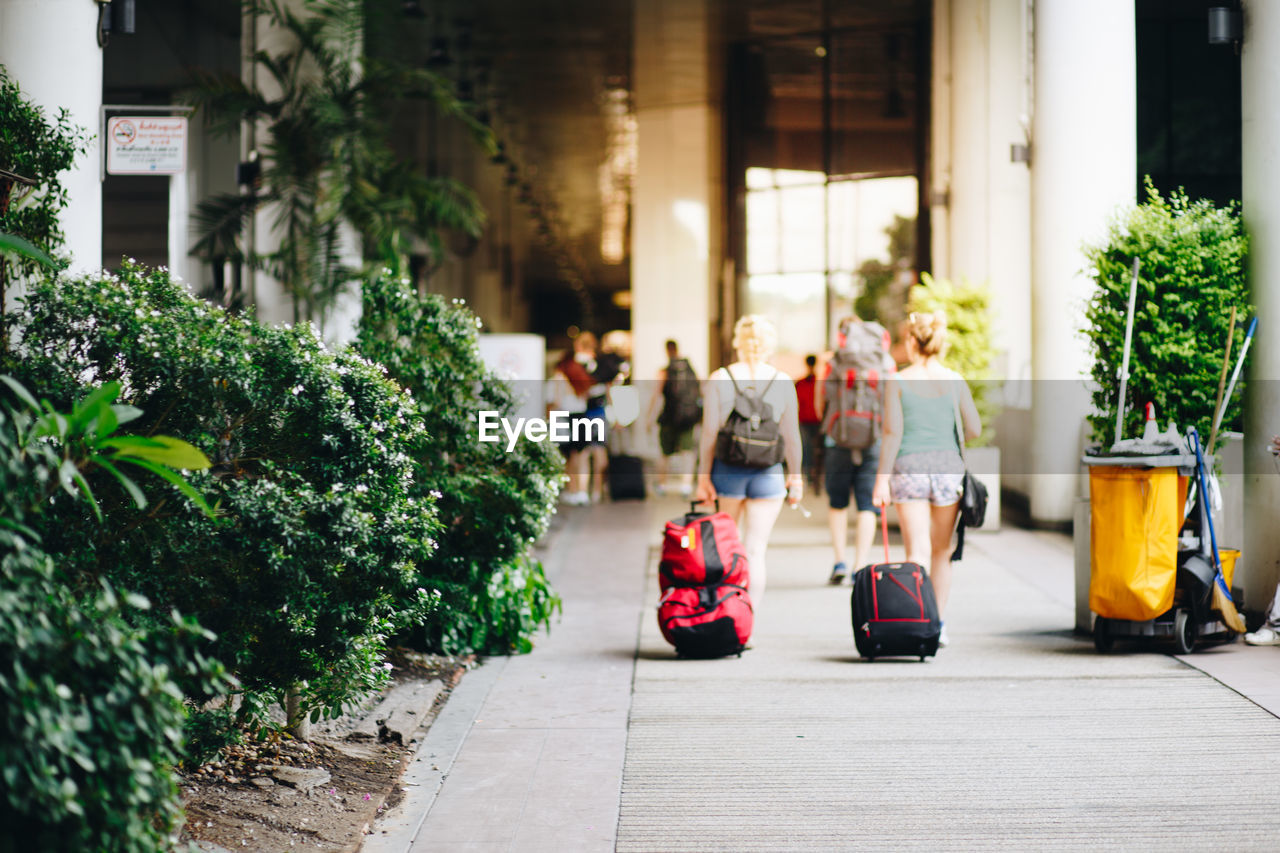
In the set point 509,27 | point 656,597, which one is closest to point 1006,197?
point 509,27

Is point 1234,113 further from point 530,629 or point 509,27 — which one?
point 530,629

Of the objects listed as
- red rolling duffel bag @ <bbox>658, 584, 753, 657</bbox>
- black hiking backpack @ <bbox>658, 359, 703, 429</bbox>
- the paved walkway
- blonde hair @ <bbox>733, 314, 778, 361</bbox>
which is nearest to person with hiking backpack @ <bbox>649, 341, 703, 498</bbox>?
black hiking backpack @ <bbox>658, 359, 703, 429</bbox>

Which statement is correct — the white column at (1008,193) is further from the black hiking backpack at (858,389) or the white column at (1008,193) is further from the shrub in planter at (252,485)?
the shrub in planter at (252,485)

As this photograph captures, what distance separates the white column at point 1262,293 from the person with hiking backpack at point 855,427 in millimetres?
2678

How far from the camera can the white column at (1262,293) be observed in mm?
7605

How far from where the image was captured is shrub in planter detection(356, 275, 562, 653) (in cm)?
682

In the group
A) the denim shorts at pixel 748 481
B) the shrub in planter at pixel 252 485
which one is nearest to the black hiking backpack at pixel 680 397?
the denim shorts at pixel 748 481

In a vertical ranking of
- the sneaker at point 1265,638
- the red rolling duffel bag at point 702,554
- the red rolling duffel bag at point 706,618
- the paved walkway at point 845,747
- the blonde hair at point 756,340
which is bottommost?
the paved walkway at point 845,747

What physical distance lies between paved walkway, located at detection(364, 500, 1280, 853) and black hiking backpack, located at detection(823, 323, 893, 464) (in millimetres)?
1890

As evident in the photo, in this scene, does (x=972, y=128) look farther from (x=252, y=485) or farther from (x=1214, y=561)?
(x=252, y=485)

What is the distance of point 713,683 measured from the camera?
6758 mm

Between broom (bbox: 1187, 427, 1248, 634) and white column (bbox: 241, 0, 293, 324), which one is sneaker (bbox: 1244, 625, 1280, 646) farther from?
white column (bbox: 241, 0, 293, 324)

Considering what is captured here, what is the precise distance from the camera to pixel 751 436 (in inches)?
295

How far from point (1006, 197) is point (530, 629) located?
36.7 ft
